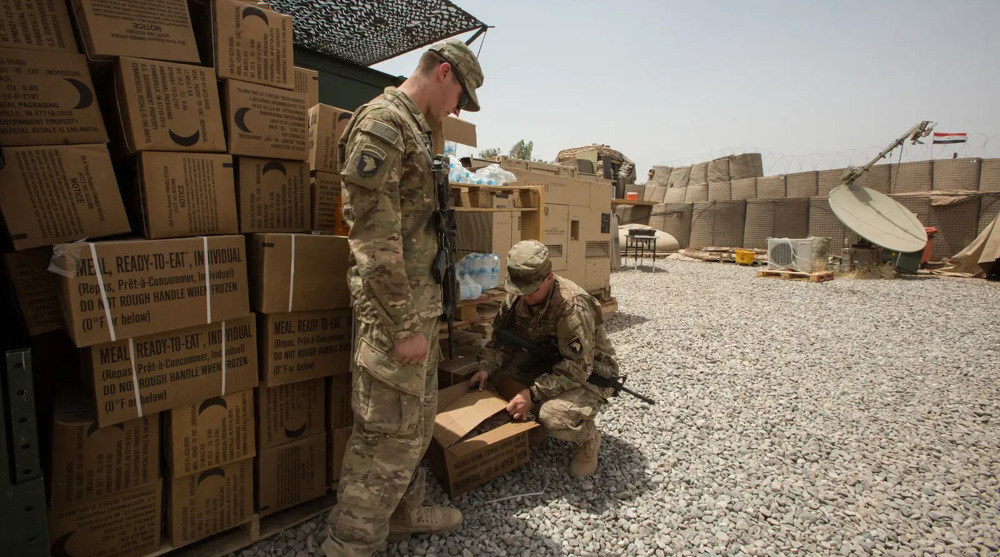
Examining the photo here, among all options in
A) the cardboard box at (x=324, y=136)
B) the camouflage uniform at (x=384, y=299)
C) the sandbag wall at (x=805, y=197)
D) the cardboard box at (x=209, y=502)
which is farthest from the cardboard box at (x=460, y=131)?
the sandbag wall at (x=805, y=197)

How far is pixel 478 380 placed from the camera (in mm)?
2934

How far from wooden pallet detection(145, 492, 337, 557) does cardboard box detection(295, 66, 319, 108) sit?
6.57ft

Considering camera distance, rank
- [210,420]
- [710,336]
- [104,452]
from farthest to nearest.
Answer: [710,336] < [210,420] < [104,452]

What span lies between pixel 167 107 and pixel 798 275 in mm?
11403

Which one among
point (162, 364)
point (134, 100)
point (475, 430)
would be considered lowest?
point (475, 430)

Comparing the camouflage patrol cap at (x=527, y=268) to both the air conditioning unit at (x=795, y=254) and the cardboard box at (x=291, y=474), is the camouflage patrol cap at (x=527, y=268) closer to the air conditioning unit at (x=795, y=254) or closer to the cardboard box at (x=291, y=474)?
the cardboard box at (x=291, y=474)

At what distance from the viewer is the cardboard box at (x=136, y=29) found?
5.37 feet

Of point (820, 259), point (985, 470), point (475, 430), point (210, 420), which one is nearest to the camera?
point (210, 420)

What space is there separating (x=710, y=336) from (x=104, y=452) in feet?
18.3

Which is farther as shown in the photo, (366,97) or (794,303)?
(794,303)

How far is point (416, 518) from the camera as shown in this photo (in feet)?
6.67

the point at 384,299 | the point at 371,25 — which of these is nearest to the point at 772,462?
the point at 384,299

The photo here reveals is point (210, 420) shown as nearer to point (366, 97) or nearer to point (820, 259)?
point (366, 97)

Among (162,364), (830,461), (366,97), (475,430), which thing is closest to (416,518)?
(475,430)
